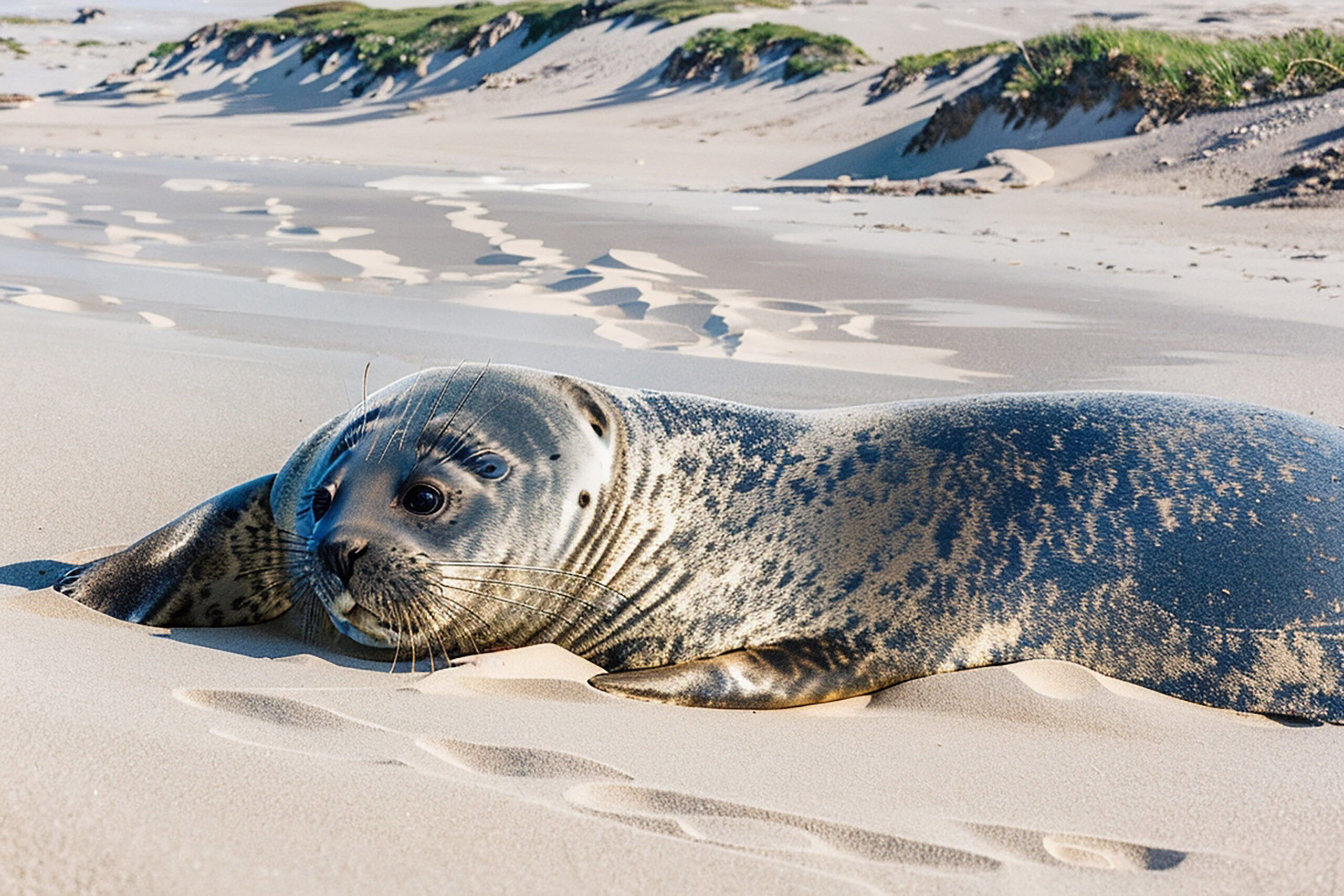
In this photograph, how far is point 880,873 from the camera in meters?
1.67

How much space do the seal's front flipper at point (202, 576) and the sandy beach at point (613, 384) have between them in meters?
0.07

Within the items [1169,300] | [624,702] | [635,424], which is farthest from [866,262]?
[624,702]

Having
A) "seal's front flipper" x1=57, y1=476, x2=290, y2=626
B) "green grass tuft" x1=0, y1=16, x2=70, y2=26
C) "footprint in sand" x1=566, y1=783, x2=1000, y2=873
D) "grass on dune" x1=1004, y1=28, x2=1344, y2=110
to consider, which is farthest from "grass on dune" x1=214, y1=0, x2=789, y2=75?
"green grass tuft" x1=0, y1=16, x2=70, y2=26

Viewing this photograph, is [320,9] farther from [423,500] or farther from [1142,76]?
[423,500]

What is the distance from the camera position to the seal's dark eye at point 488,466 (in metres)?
2.75

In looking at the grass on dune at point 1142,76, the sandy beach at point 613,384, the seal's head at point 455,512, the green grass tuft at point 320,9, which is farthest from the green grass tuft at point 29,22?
the seal's head at point 455,512

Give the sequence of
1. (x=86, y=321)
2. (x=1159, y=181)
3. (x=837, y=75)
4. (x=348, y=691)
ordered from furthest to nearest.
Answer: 1. (x=837, y=75)
2. (x=1159, y=181)
3. (x=86, y=321)
4. (x=348, y=691)

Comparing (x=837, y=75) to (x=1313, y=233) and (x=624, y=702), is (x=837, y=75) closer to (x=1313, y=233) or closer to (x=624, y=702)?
(x=1313, y=233)

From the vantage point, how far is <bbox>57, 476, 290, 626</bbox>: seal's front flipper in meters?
2.93

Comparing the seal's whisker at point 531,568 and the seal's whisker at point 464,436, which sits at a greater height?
the seal's whisker at point 464,436

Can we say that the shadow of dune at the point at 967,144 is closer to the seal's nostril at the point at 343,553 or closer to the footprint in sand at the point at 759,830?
the seal's nostril at the point at 343,553

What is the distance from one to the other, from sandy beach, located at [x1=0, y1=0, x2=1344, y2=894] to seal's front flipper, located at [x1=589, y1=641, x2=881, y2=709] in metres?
0.06

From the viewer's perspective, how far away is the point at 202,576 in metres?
2.98

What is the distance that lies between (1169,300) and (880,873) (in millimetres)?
5696
